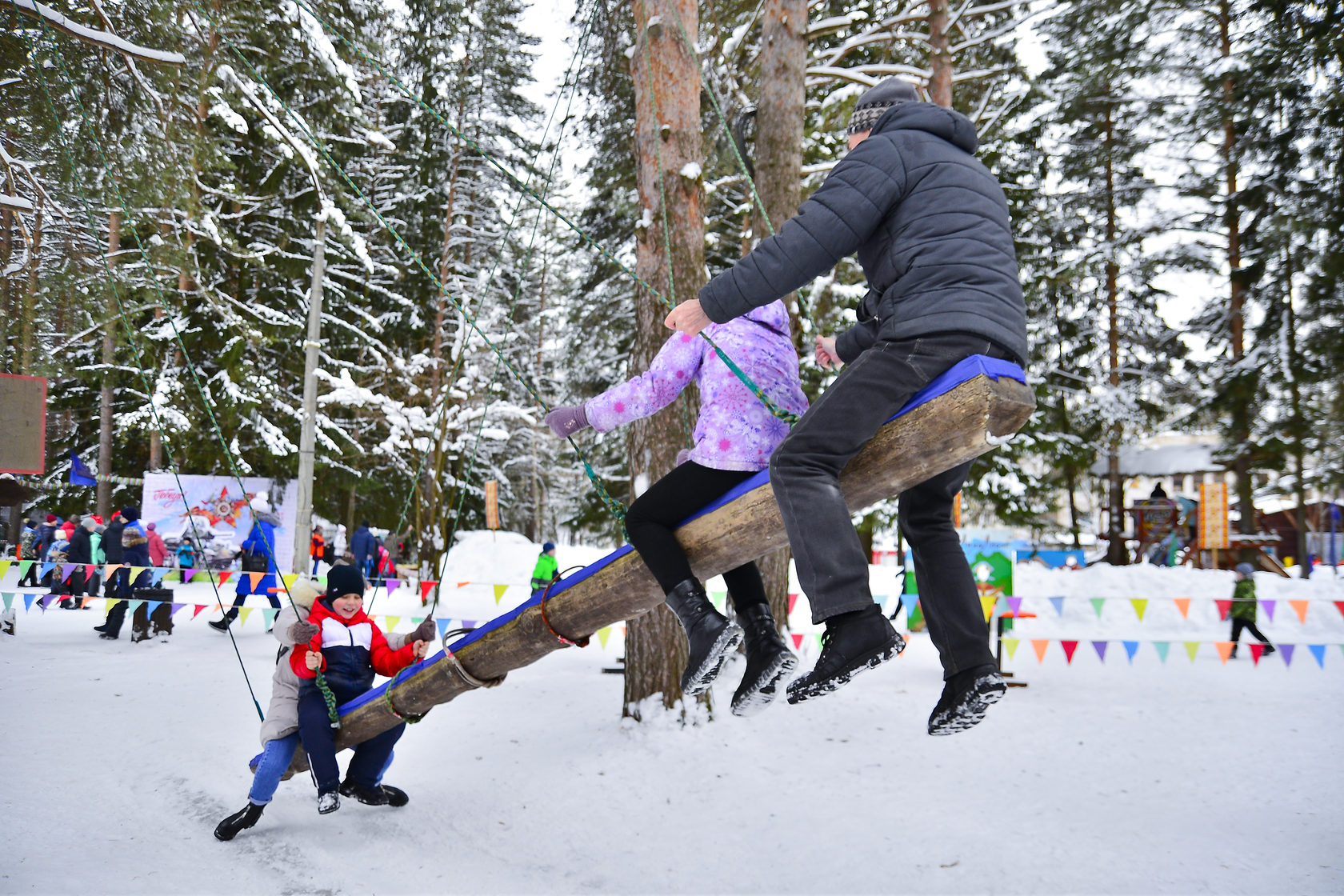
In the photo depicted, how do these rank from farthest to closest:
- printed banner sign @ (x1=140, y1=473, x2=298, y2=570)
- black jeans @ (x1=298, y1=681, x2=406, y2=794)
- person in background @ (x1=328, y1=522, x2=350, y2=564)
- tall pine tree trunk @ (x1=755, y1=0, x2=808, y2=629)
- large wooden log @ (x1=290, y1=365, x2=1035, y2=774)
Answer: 1. person in background @ (x1=328, y1=522, x2=350, y2=564)
2. printed banner sign @ (x1=140, y1=473, x2=298, y2=570)
3. tall pine tree trunk @ (x1=755, y1=0, x2=808, y2=629)
4. black jeans @ (x1=298, y1=681, x2=406, y2=794)
5. large wooden log @ (x1=290, y1=365, x2=1035, y2=774)

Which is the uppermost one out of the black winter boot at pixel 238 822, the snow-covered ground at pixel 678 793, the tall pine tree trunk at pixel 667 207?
the tall pine tree trunk at pixel 667 207

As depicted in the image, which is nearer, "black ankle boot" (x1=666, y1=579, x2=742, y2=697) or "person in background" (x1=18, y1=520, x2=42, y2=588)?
"black ankle boot" (x1=666, y1=579, x2=742, y2=697)

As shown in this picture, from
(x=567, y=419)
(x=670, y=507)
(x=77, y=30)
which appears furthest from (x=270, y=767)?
(x=77, y=30)

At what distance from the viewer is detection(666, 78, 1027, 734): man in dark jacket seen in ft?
7.00

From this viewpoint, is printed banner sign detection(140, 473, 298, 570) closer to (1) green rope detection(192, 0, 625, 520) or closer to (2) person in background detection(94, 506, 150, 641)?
(2) person in background detection(94, 506, 150, 641)

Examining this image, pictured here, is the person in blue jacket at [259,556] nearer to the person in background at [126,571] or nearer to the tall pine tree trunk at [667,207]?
the person in background at [126,571]

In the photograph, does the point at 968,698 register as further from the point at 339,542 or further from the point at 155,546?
the point at 339,542

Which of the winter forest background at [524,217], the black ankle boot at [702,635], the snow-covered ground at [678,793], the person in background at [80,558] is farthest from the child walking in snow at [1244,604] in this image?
the person in background at [80,558]

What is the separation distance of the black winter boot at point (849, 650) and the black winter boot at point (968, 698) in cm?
25

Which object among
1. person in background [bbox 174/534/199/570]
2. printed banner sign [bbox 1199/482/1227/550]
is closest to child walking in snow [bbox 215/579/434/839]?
person in background [bbox 174/534/199/570]

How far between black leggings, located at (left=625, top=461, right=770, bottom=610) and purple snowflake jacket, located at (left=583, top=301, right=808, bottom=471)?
2.0 inches

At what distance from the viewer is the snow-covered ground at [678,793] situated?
466 centimetres

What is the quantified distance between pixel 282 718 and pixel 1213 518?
1637 cm

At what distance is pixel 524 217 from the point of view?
25469 mm
